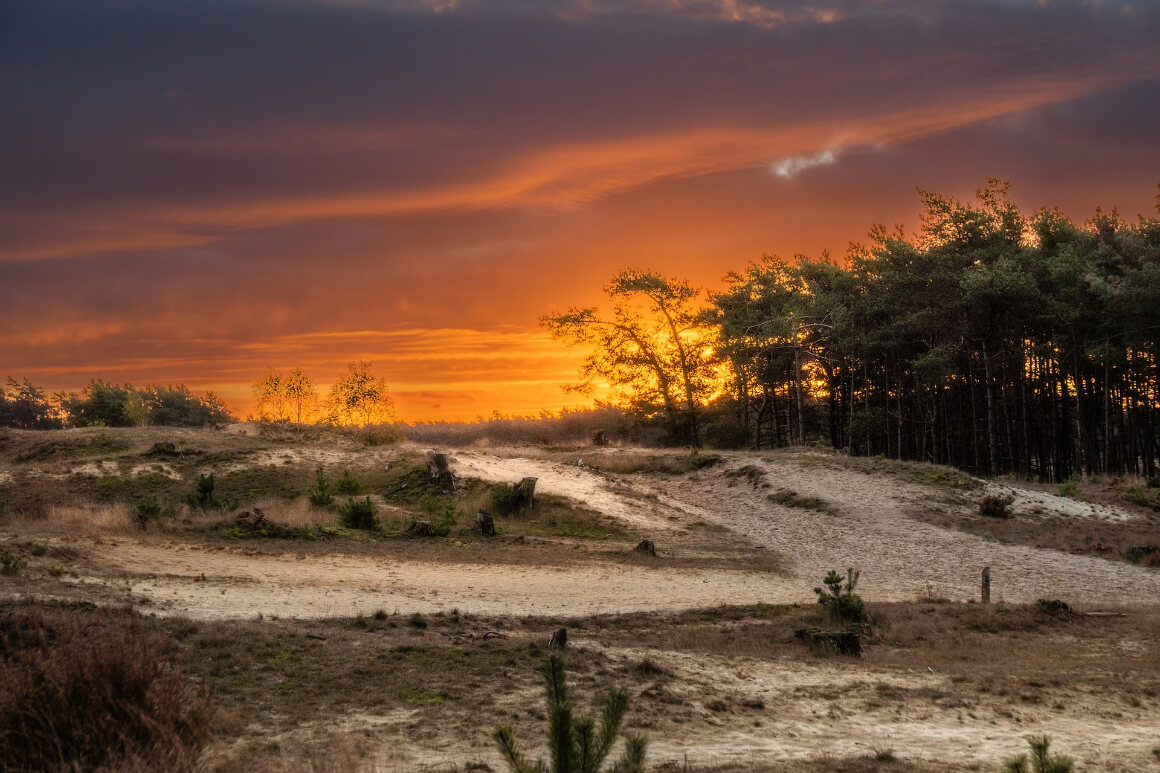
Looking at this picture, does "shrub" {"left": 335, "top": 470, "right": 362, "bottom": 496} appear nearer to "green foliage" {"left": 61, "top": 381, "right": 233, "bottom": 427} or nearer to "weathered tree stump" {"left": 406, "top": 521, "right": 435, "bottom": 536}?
"weathered tree stump" {"left": 406, "top": 521, "right": 435, "bottom": 536}

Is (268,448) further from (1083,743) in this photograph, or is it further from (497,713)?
(1083,743)

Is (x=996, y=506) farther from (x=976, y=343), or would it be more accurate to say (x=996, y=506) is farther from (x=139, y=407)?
(x=139, y=407)

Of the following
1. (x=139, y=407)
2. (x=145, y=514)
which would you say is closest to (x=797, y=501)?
(x=145, y=514)

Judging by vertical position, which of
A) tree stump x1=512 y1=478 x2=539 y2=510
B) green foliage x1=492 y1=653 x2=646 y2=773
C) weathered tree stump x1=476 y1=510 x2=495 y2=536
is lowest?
weathered tree stump x1=476 y1=510 x2=495 y2=536

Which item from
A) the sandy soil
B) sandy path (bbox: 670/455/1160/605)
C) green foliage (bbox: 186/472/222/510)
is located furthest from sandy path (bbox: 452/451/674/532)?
green foliage (bbox: 186/472/222/510)

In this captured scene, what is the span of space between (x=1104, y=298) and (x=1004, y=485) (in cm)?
1110

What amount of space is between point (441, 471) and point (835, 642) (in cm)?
2061

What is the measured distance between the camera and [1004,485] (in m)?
32.4

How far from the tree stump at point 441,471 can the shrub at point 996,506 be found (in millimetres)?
17398

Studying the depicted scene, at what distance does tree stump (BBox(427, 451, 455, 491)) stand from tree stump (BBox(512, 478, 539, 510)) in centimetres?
327

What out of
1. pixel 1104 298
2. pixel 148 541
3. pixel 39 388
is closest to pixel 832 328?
pixel 1104 298

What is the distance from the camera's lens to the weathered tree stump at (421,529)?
24156mm

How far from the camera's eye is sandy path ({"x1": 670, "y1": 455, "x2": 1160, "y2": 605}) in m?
20.5

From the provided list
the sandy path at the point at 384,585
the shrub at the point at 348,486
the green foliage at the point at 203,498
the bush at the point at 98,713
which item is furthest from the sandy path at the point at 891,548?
the green foliage at the point at 203,498
